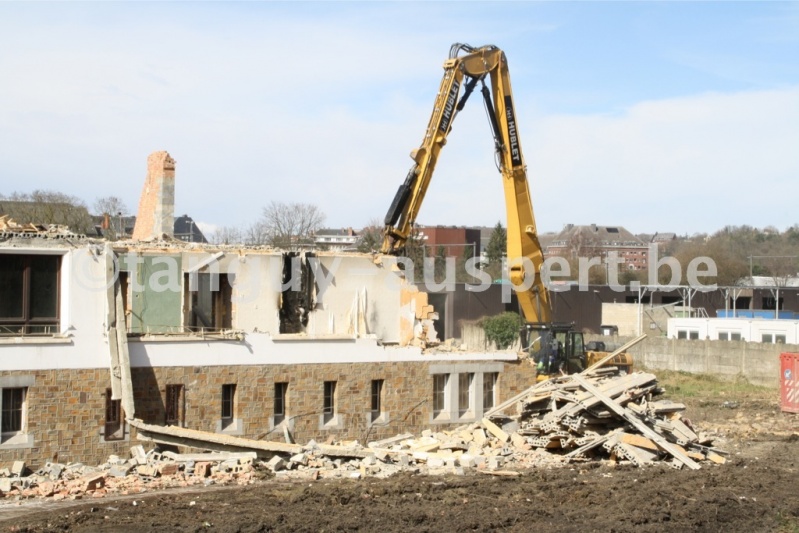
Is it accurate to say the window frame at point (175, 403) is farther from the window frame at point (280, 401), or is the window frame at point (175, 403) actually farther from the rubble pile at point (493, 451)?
the window frame at point (280, 401)

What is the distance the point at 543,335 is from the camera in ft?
101

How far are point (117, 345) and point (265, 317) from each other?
15.6 feet

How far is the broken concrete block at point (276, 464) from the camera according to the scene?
20.4 m

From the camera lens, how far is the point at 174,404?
71.0ft

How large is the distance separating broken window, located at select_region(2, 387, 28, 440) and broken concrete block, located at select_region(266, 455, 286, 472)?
4932mm

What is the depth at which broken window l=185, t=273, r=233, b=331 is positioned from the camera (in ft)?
77.0

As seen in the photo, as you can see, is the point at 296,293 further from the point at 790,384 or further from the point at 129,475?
the point at 790,384

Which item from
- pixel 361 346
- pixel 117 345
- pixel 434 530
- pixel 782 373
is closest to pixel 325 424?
pixel 361 346

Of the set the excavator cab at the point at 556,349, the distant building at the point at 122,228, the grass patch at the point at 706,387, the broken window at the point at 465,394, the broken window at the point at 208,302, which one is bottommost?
the grass patch at the point at 706,387

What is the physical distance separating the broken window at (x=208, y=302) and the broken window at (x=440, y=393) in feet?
17.6

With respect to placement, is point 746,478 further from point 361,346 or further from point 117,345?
point 117,345

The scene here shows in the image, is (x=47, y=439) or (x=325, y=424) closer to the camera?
(x=47, y=439)

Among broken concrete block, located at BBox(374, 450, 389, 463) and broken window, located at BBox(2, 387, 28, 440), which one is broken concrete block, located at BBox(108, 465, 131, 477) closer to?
broken window, located at BBox(2, 387, 28, 440)

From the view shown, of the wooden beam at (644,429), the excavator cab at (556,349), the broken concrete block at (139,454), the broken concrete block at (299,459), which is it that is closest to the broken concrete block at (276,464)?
the broken concrete block at (299,459)
